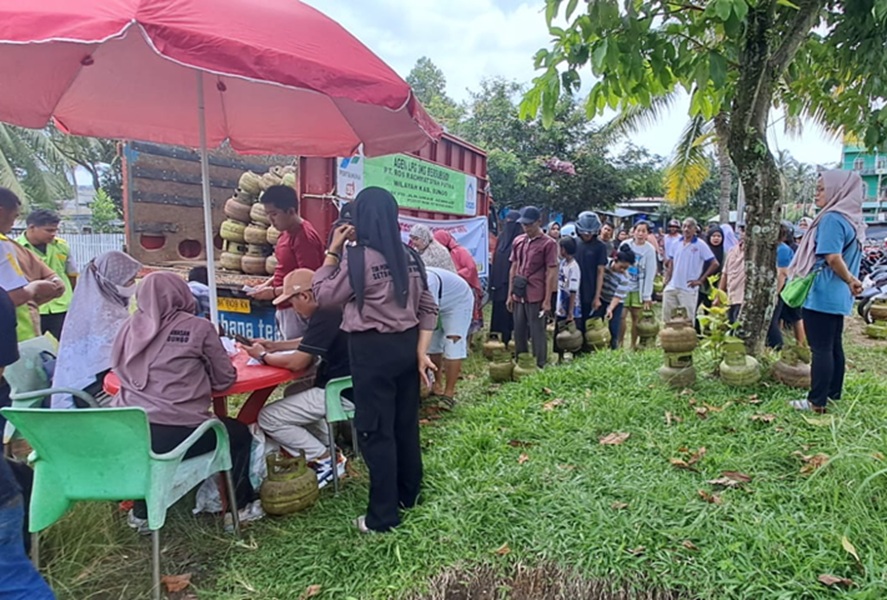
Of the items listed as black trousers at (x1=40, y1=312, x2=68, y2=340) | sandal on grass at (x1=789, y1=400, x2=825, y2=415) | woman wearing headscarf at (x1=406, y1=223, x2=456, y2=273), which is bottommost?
sandal on grass at (x1=789, y1=400, x2=825, y2=415)

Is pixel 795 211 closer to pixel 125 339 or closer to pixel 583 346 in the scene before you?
pixel 583 346

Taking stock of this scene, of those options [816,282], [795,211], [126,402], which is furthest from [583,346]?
[795,211]

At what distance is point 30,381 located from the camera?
305 centimetres

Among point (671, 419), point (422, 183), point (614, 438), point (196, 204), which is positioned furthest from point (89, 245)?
point (671, 419)

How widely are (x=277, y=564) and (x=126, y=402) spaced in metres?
1.06

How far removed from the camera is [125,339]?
2.64 m

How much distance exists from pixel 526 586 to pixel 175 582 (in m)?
1.63

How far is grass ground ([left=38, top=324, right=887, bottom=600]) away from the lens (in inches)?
89.3

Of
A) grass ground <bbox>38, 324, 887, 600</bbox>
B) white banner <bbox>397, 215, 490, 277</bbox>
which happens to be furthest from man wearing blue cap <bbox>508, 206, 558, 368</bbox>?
grass ground <bbox>38, 324, 887, 600</bbox>

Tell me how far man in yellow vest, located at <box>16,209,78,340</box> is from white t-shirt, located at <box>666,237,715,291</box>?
645 centimetres

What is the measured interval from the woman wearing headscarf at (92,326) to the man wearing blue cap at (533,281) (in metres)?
3.66

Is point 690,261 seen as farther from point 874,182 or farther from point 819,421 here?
point 874,182

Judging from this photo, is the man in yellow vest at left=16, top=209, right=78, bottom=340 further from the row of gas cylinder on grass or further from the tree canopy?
the row of gas cylinder on grass

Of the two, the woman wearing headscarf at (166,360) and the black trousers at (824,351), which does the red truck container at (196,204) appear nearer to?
the woman wearing headscarf at (166,360)
